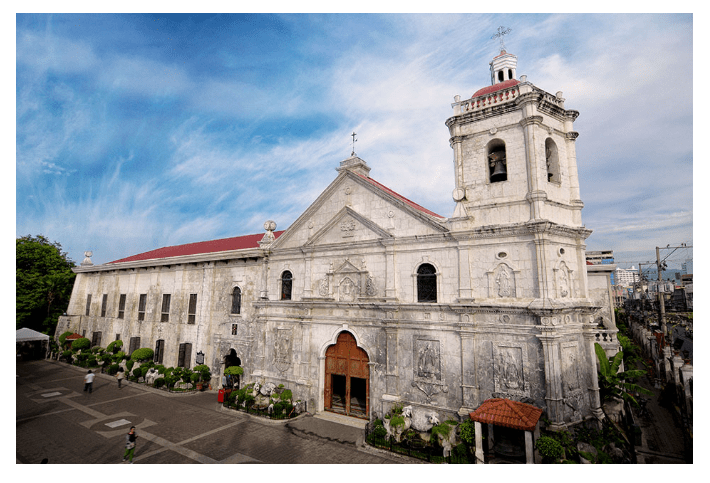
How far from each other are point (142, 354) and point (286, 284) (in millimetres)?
14338

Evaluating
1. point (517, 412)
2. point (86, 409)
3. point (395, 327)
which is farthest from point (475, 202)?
point (86, 409)

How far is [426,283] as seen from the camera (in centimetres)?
1777

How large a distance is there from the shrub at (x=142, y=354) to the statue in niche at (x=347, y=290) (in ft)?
59.6

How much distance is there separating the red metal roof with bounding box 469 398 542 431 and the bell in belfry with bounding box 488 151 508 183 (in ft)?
30.1

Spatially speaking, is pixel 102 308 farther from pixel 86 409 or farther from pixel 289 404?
pixel 289 404

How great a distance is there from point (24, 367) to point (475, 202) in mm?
39765

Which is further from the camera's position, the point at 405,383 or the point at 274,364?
the point at 274,364

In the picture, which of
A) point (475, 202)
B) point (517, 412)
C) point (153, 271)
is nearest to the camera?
point (517, 412)

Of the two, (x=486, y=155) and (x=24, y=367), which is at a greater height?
(x=486, y=155)

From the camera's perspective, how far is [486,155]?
1714cm

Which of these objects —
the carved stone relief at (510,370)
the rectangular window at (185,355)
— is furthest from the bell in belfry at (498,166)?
the rectangular window at (185,355)

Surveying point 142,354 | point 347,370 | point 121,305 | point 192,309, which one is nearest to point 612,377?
point 347,370

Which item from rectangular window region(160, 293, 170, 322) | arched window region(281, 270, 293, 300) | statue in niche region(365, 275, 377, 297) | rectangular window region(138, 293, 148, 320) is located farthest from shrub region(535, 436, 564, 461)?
rectangular window region(138, 293, 148, 320)

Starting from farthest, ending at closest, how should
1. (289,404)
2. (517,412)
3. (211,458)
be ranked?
1. (289,404)
2. (211,458)
3. (517,412)
